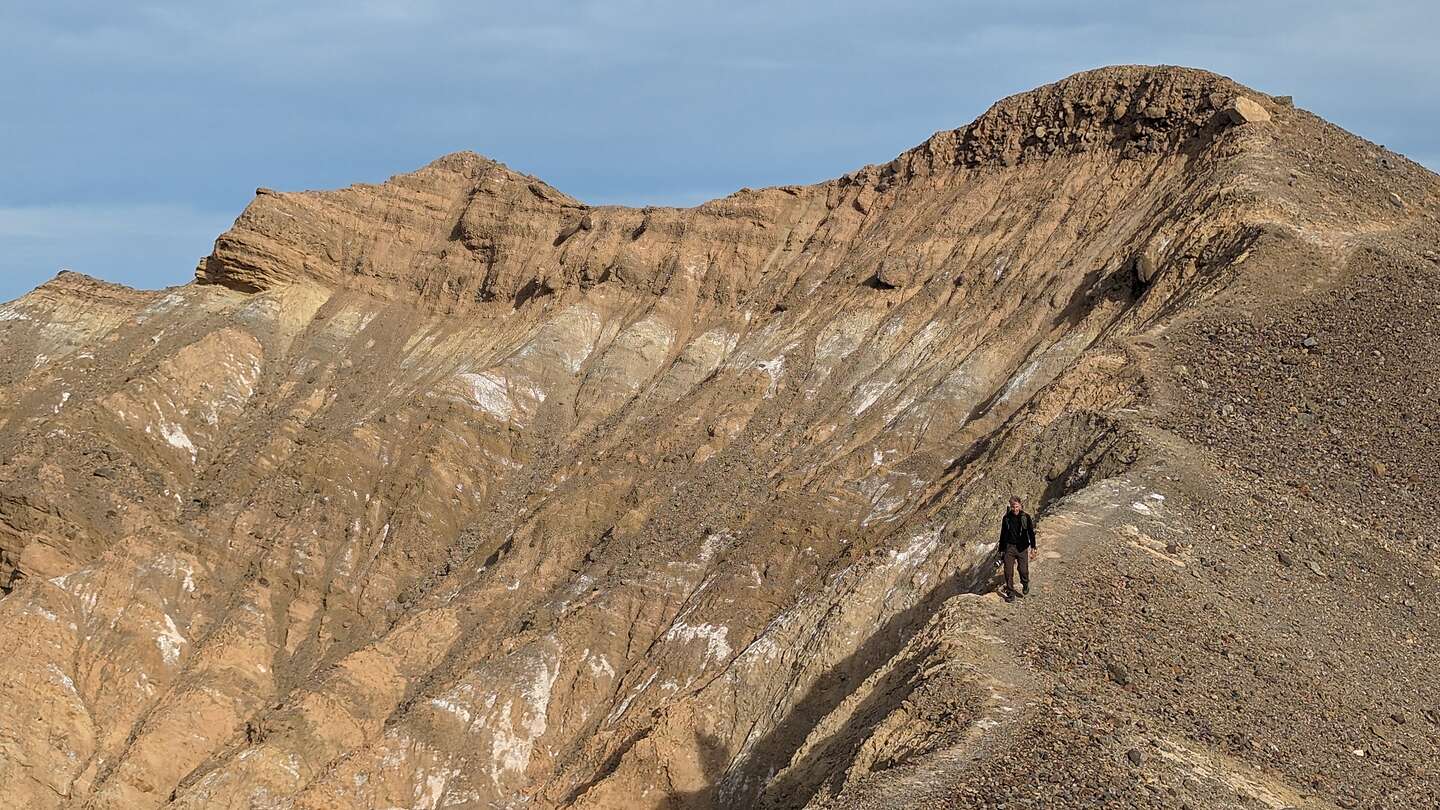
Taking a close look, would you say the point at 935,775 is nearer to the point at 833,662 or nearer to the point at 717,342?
the point at 833,662

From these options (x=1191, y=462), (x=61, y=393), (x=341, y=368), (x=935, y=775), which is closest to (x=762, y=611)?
(x=1191, y=462)

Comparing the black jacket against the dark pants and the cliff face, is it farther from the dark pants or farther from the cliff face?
the cliff face

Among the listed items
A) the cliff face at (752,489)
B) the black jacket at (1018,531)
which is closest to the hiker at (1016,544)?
the black jacket at (1018,531)

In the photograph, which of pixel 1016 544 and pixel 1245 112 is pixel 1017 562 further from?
pixel 1245 112

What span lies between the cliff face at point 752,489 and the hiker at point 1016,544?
13.8 inches

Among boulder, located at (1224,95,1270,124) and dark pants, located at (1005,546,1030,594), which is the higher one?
boulder, located at (1224,95,1270,124)

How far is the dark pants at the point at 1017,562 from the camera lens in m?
19.0

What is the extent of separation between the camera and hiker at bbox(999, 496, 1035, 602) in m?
18.8

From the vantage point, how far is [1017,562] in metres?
19.2

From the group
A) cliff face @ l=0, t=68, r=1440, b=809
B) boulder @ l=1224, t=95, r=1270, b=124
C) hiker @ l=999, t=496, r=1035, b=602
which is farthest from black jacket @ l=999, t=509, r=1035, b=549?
boulder @ l=1224, t=95, r=1270, b=124

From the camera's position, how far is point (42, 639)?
37062 mm

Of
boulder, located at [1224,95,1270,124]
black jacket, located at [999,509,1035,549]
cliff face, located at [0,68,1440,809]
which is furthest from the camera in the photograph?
boulder, located at [1224,95,1270,124]

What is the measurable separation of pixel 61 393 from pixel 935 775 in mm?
39285

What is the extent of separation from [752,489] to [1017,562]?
1719cm
